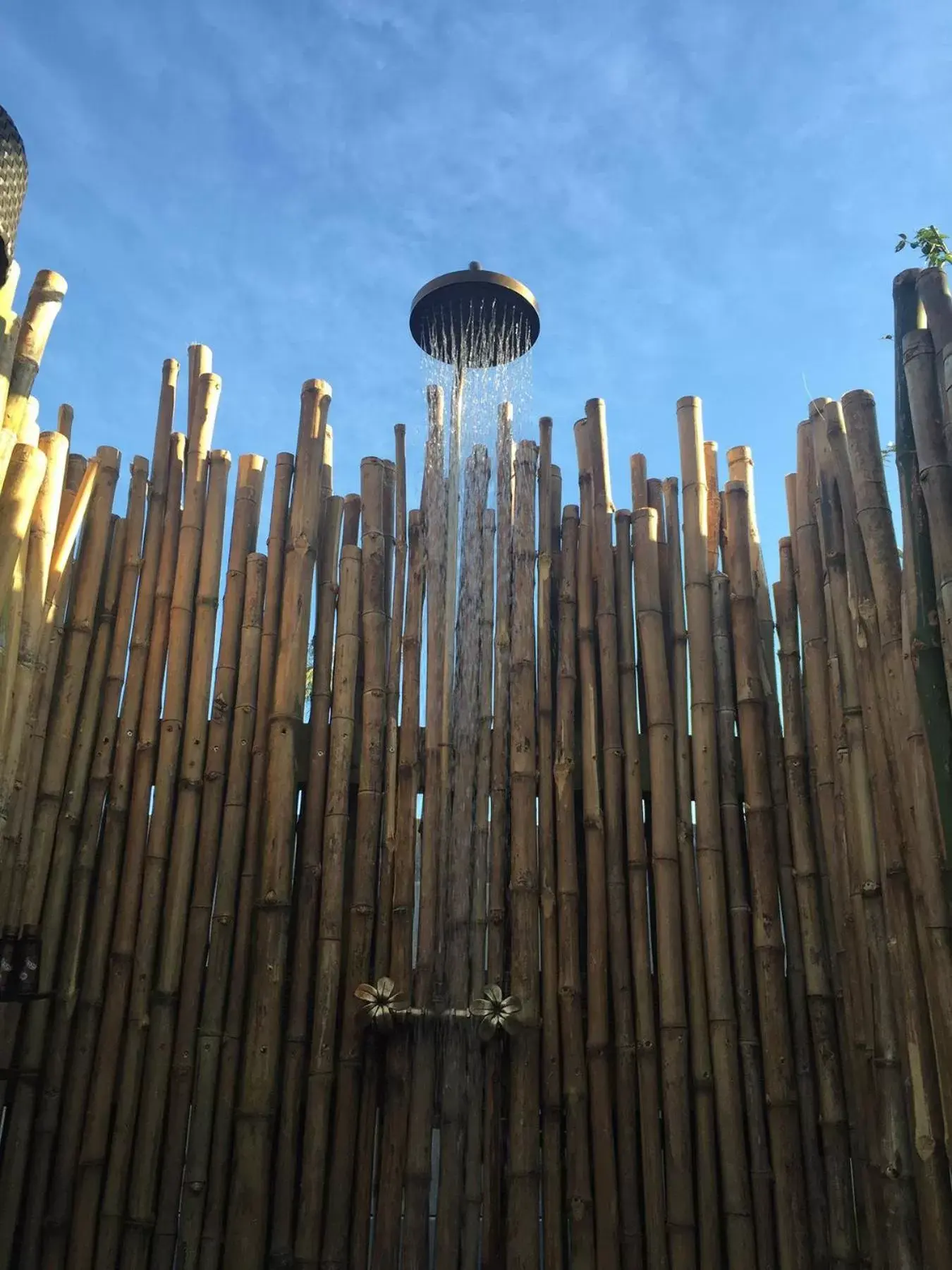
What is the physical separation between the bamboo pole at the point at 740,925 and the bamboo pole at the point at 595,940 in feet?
0.97

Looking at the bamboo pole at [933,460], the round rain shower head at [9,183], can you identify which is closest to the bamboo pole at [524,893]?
the bamboo pole at [933,460]

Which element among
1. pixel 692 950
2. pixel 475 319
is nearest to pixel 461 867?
pixel 692 950

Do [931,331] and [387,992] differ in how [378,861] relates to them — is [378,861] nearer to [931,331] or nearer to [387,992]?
[387,992]

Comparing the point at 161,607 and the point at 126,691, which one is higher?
the point at 161,607

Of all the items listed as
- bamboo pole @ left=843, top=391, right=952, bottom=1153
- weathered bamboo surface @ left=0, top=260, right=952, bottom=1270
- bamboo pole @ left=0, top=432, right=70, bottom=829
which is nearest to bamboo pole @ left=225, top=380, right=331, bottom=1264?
weathered bamboo surface @ left=0, top=260, right=952, bottom=1270

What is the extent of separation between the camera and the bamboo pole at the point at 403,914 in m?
2.62

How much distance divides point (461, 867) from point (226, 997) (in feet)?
2.10

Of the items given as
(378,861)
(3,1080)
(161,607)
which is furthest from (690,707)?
(3,1080)

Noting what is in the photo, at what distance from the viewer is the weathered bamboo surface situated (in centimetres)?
252

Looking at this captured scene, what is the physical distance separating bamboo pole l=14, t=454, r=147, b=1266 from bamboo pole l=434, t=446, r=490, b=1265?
2.84ft

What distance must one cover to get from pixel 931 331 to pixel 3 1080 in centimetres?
262

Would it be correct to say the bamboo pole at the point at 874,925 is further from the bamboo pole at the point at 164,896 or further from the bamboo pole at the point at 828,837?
the bamboo pole at the point at 164,896

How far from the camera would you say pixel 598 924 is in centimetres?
284

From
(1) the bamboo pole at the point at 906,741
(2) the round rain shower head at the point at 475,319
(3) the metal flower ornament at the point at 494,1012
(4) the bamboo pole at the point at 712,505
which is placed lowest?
(3) the metal flower ornament at the point at 494,1012
